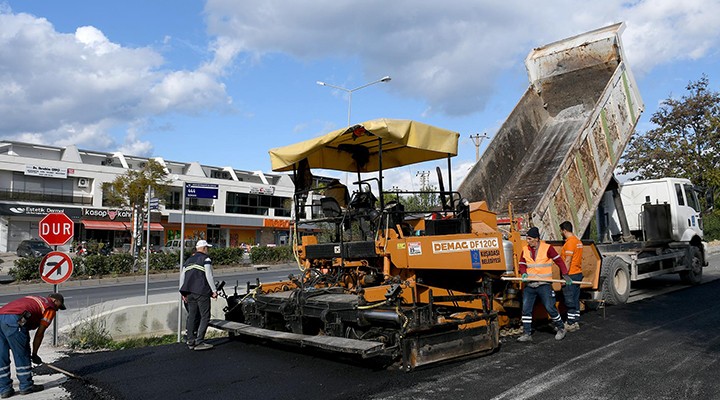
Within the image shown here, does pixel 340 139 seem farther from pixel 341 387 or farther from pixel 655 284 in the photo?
pixel 655 284

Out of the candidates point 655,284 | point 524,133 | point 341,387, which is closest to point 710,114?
point 655,284

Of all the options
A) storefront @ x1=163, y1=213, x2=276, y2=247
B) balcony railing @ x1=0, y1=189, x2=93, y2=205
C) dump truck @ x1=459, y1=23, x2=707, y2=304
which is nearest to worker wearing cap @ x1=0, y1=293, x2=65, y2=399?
dump truck @ x1=459, y1=23, x2=707, y2=304

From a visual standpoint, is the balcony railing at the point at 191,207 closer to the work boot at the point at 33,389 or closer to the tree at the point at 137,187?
the tree at the point at 137,187

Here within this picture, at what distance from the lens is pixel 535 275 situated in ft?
22.2

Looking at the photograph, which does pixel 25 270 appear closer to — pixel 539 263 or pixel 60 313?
pixel 60 313

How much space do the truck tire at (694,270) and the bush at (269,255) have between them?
799 inches

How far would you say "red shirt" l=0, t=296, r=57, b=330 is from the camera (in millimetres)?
5082

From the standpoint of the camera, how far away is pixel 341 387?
499cm

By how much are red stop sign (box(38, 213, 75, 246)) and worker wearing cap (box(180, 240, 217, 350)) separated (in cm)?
232

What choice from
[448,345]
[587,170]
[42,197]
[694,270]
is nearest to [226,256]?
[42,197]

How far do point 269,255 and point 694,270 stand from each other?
22493 mm

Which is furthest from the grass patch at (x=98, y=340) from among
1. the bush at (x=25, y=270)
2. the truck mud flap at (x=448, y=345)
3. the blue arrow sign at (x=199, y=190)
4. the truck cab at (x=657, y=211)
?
the bush at (x=25, y=270)

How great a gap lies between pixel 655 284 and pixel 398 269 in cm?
929

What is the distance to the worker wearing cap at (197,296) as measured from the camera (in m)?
6.89
